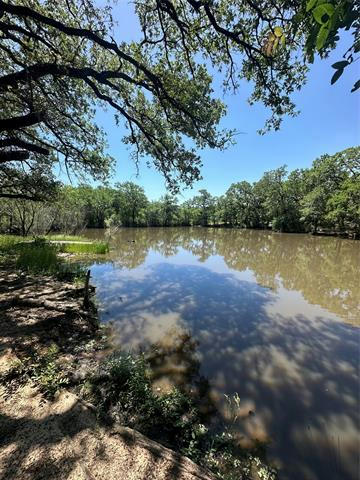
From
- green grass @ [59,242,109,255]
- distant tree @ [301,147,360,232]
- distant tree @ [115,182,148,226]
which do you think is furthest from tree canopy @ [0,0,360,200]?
distant tree @ [115,182,148,226]

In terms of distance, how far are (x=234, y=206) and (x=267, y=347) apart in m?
46.6

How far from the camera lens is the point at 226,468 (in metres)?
2.28

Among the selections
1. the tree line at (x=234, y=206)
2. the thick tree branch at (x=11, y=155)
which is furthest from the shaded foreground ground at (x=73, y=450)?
the tree line at (x=234, y=206)

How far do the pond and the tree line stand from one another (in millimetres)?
7239

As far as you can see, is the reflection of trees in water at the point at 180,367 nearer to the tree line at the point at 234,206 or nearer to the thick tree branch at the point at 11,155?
the thick tree branch at the point at 11,155

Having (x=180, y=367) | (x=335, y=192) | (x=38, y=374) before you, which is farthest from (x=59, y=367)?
(x=335, y=192)

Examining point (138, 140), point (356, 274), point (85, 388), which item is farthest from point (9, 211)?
point (356, 274)

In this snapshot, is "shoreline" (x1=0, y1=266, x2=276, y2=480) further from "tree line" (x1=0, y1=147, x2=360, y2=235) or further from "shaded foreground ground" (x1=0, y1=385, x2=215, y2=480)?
"tree line" (x1=0, y1=147, x2=360, y2=235)

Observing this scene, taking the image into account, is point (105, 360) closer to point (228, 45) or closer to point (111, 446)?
point (111, 446)

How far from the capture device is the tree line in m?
21.8

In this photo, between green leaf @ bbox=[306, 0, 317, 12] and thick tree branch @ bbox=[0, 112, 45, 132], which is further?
thick tree branch @ bbox=[0, 112, 45, 132]

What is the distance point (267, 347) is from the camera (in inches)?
184

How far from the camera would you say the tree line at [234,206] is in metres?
21.8

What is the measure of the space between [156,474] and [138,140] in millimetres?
8289
